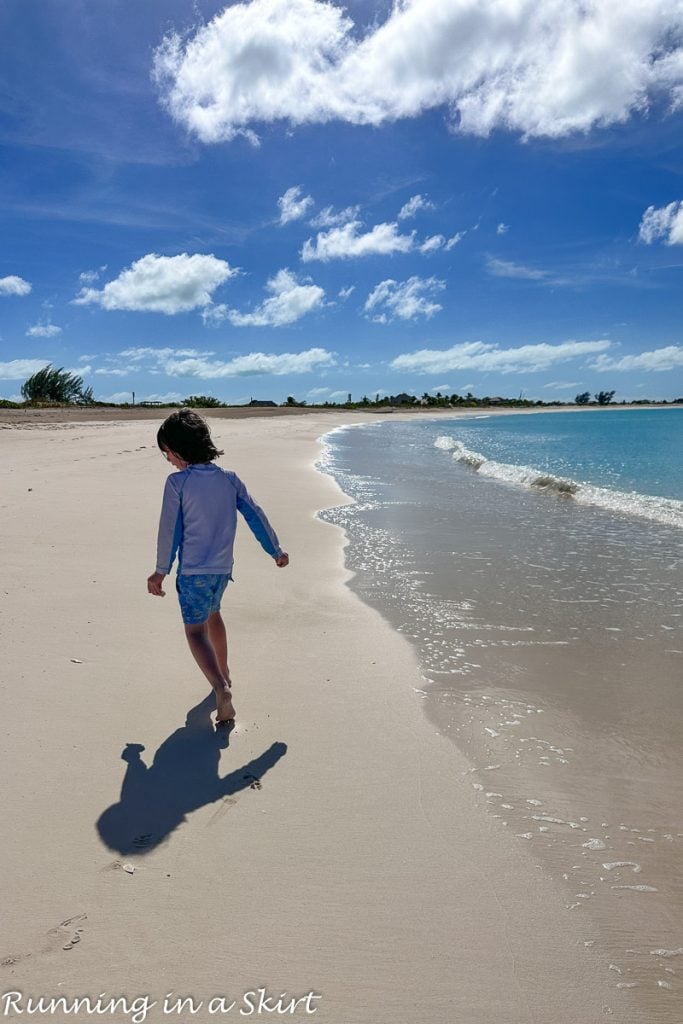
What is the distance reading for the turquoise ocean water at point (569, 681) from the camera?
2281 mm

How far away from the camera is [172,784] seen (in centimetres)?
283

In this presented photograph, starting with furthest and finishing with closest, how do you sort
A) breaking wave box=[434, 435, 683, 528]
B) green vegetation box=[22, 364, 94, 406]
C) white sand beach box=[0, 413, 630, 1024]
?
1. green vegetation box=[22, 364, 94, 406]
2. breaking wave box=[434, 435, 683, 528]
3. white sand beach box=[0, 413, 630, 1024]

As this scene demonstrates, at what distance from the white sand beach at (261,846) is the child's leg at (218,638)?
22cm

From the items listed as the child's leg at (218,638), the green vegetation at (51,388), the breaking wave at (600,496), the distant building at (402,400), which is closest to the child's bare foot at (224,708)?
the child's leg at (218,638)

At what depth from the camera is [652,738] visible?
3.33 metres

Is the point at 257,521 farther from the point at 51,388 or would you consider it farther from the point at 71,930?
the point at 51,388

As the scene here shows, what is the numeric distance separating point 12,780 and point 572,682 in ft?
10.6

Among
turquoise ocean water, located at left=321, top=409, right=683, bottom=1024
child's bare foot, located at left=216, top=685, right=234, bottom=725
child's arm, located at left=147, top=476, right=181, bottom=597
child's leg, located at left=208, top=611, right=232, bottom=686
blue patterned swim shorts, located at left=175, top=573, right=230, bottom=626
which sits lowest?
turquoise ocean water, located at left=321, top=409, right=683, bottom=1024

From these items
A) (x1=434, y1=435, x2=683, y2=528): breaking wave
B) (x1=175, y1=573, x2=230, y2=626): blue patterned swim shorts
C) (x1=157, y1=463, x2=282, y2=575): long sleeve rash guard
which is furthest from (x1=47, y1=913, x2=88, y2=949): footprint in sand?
(x1=434, y1=435, x2=683, y2=528): breaking wave

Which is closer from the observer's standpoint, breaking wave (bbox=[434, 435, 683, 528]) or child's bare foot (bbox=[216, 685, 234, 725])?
child's bare foot (bbox=[216, 685, 234, 725])

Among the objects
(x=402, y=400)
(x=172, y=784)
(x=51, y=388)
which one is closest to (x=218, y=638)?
(x=172, y=784)

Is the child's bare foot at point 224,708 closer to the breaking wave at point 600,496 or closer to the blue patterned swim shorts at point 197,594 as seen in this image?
the blue patterned swim shorts at point 197,594

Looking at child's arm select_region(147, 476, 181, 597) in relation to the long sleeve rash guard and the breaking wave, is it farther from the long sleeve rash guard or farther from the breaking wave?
the breaking wave

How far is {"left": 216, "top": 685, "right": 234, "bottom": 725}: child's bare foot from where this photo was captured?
334 cm
